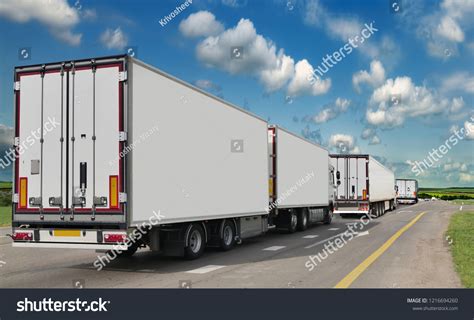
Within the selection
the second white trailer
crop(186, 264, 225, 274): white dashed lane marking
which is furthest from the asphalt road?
the second white trailer

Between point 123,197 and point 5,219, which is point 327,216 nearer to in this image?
point 123,197

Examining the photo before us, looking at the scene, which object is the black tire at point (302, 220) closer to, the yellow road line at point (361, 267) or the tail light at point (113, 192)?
the yellow road line at point (361, 267)

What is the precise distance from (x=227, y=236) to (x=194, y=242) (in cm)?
179

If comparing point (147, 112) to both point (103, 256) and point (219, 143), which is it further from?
point (103, 256)

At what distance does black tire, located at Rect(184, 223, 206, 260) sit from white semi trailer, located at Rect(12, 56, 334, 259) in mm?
23

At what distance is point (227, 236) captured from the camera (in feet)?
44.0

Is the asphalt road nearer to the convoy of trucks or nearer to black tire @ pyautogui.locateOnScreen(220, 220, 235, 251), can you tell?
black tire @ pyautogui.locateOnScreen(220, 220, 235, 251)

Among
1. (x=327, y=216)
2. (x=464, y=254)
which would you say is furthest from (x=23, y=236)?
(x=327, y=216)

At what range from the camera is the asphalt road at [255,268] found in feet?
29.1

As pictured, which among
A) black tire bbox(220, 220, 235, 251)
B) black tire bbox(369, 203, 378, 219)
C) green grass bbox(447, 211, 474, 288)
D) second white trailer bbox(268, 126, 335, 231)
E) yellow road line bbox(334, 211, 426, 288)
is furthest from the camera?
black tire bbox(369, 203, 378, 219)

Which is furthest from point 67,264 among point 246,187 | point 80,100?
point 246,187

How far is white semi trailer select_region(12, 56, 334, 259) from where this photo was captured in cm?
943

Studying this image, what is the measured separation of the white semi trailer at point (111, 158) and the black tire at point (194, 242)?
0.08ft
